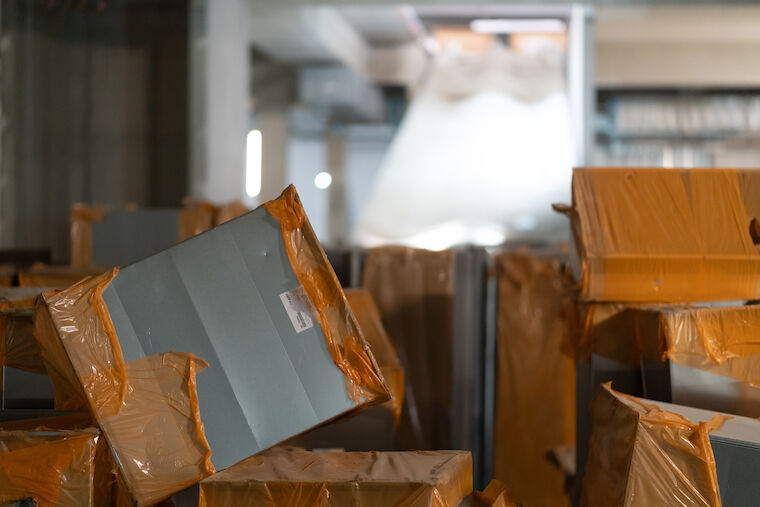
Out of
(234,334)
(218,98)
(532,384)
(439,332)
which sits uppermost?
(218,98)

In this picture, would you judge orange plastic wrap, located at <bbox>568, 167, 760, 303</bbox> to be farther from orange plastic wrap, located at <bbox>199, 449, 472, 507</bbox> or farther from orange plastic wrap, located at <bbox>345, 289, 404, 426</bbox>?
orange plastic wrap, located at <bbox>199, 449, 472, 507</bbox>

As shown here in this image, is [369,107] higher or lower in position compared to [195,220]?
higher

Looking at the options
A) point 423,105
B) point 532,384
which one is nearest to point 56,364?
point 532,384

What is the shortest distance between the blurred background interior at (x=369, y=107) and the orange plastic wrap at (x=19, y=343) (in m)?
2.74

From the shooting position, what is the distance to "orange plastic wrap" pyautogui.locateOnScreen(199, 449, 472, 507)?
158 cm

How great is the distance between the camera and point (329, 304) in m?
1.89

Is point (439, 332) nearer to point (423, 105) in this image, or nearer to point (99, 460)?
point (99, 460)

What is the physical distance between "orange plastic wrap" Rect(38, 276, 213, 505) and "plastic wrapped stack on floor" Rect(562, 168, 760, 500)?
43.0 inches

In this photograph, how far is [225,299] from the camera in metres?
1.84

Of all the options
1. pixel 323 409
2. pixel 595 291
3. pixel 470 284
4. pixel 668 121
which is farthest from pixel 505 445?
pixel 668 121

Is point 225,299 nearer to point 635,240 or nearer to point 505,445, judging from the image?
point 635,240

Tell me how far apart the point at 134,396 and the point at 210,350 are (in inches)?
7.3

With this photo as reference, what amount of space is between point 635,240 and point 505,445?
52.3 inches

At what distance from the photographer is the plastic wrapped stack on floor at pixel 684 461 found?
Result: 1.65 meters
